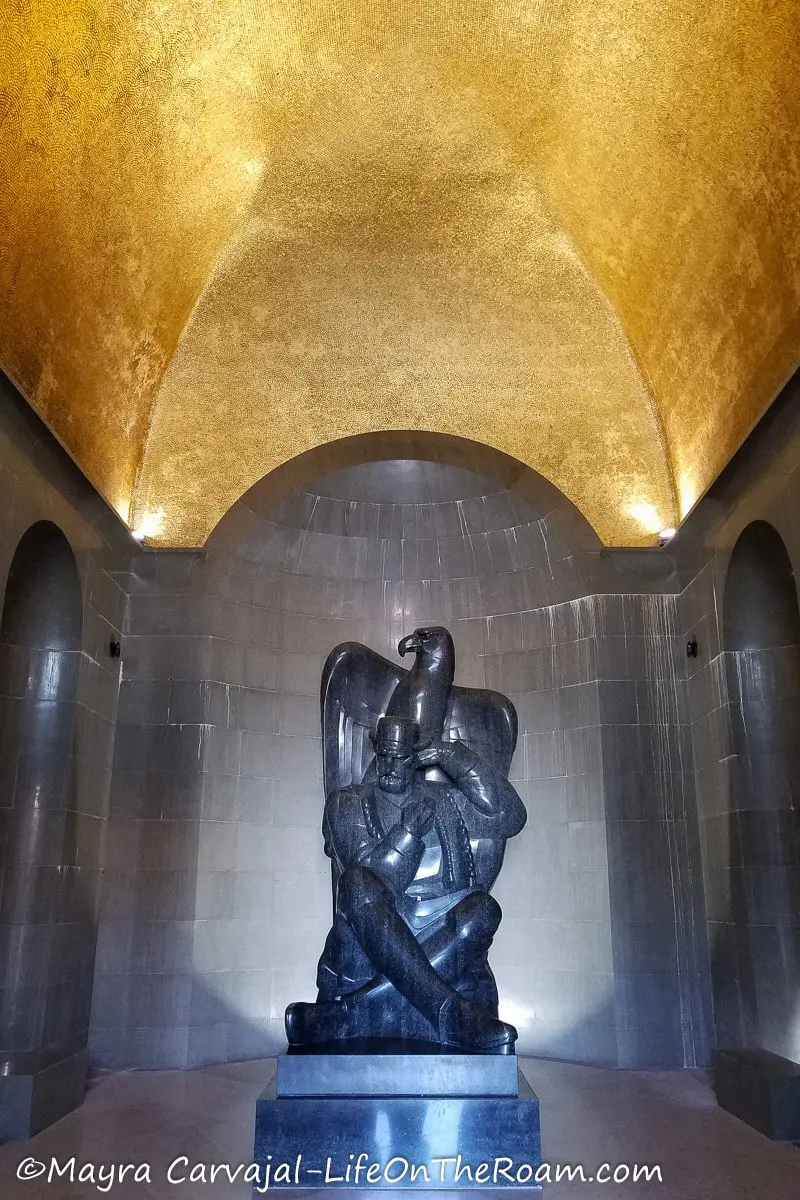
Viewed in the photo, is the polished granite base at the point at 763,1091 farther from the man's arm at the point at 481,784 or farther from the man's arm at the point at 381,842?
the man's arm at the point at 381,842

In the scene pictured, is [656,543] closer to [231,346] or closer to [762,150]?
[762,150]

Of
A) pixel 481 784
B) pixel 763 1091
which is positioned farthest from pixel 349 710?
pixel 763 1091

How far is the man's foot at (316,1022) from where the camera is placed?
518cm

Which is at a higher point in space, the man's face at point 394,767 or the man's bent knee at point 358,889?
the man's face at point 394,767

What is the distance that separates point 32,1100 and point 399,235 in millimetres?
7761

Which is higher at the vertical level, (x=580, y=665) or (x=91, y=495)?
(x=91, y=495)

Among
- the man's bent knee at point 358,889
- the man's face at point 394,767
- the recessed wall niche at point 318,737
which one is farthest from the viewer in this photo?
the recessed wall niche at point 318,737

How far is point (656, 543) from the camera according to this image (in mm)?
8688

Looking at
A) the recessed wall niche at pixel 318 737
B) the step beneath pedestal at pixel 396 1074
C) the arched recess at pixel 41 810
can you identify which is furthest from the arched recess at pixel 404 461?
the step beneath pedestal at pixel 396 1074

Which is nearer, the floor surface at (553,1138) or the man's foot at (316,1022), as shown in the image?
the floor surface at (553,1138)

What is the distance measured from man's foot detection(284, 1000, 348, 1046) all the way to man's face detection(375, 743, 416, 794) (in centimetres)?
136

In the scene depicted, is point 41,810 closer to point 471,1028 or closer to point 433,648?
point 433,648

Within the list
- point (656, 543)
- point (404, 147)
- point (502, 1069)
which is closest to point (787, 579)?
point (656, 543)

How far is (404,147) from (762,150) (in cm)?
330
